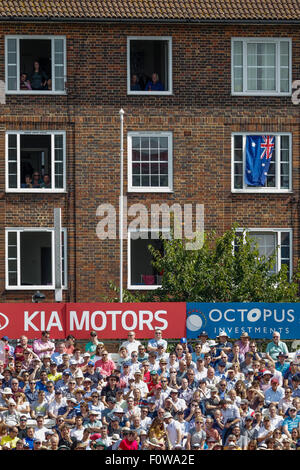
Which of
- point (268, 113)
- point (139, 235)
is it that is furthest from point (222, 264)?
point (268, 113)

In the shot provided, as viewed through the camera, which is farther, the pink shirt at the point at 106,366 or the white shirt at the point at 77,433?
the pink shirt at the point at 106,366

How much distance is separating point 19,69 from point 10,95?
89 cm

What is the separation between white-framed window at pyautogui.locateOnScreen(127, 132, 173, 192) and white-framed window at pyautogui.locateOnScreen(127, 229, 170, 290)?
142 centimetres

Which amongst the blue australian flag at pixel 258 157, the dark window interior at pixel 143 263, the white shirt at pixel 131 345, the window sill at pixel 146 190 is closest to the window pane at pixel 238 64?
the blue australian flag at pixel 258 157

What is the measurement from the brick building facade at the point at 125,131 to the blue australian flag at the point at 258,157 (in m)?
0.23

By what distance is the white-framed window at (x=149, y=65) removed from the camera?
116 ft

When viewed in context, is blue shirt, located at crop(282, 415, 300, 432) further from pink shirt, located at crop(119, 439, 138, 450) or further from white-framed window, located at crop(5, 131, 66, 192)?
white-framed window, located at crop(5, 131, 66, 192)

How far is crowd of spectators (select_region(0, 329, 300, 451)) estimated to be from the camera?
2041 centimetres

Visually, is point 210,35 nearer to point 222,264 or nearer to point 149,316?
point 222,264

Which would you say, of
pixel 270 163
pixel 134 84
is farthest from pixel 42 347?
pixel 270 163

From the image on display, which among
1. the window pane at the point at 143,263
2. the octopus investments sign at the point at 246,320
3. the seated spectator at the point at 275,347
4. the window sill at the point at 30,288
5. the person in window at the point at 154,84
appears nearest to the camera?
the seated spectator at the point at 275,347

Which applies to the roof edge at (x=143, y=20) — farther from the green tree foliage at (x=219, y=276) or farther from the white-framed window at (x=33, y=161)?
the green tree foliage at (x=219, y=276)

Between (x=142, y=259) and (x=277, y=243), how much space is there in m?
4.43

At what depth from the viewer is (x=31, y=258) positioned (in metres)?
35.8
